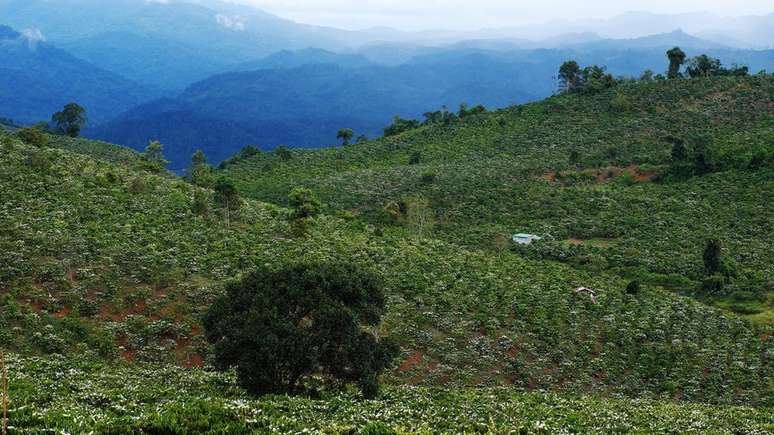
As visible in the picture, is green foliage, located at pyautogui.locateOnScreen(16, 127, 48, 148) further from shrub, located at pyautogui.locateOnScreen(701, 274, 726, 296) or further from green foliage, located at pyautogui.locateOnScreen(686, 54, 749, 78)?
green foliage, located at pyautogui.locateOnScreen(686, 54, 749, 78)

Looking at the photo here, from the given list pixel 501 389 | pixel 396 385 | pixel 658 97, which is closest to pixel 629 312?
pixel 501 389

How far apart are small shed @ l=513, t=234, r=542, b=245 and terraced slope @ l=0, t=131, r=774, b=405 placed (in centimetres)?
771

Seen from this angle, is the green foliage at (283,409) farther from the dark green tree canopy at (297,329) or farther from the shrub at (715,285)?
the shrub at (715,285)

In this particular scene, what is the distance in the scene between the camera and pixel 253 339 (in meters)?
16.7

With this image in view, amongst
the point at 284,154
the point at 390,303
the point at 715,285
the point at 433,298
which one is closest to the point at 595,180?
the point at 715,285

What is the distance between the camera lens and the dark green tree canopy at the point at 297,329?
1678cm

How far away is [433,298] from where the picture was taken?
98.7ft

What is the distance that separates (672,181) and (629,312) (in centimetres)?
3546

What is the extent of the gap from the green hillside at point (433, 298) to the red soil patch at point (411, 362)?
110mm

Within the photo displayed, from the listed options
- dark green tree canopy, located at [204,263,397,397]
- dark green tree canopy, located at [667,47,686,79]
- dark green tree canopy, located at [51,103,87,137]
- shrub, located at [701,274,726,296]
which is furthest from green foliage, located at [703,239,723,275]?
dark green tree canopy, located at [51,103,87,137]

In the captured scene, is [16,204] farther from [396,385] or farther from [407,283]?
[396,385]

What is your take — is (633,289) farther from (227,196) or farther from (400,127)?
(400,127)

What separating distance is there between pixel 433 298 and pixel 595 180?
40.9 meters

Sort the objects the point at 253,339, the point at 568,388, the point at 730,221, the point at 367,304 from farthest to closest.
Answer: the point at 730,221 < the point at 568,388 < the point at 367,304 < the point at 253,339
